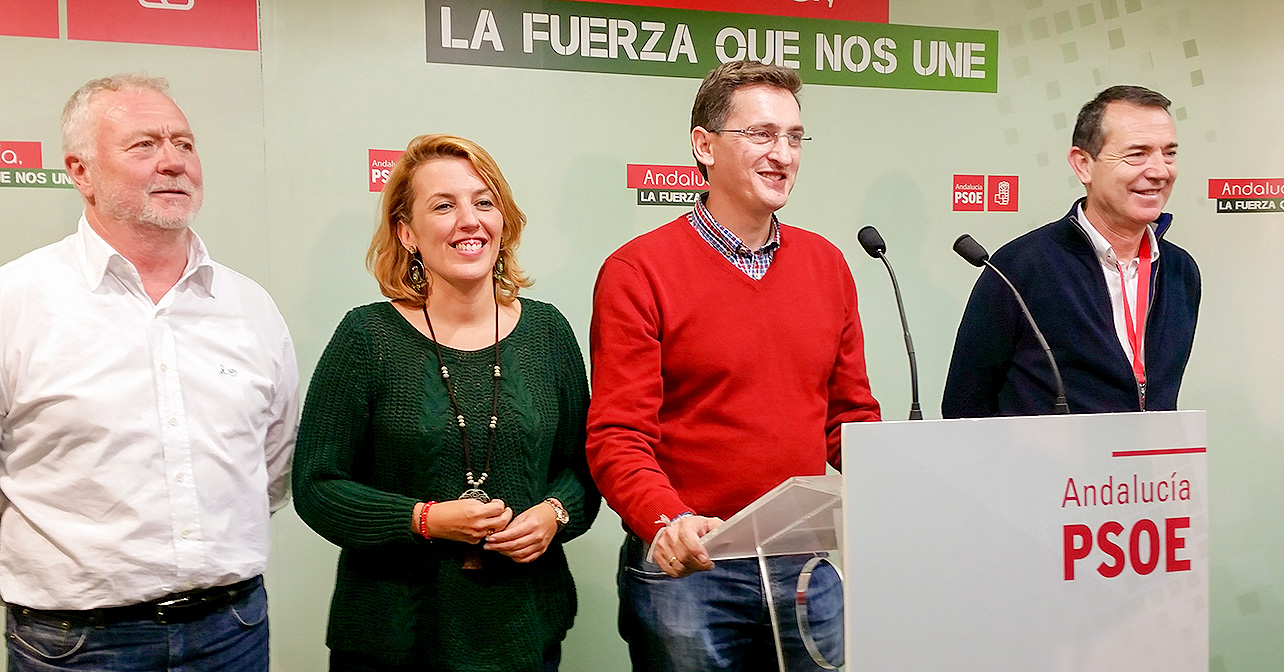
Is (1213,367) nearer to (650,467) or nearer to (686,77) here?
(686,77)

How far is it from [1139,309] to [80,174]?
2.46 meters

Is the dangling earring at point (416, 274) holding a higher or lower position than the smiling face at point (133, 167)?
lower

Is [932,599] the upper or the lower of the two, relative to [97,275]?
lower

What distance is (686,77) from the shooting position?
3463 millimetres

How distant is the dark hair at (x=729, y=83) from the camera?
2234 mm

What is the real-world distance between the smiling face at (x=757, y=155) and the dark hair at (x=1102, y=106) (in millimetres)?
981

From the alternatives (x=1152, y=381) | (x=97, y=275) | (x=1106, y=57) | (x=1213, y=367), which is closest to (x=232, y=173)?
(x=97, y=275)

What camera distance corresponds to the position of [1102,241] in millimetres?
2699

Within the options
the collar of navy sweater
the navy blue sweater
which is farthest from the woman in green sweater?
Answer: the collar of navy sweater

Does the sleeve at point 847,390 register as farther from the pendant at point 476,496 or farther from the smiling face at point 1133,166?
the smiling face at point 1133,166

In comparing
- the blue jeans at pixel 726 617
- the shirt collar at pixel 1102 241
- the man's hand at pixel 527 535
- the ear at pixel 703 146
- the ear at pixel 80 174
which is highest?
the ear at pixel 703 146

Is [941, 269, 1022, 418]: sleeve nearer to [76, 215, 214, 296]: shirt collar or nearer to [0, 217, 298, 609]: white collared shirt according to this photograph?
[0, 217, 298, 609]: white collared shirt

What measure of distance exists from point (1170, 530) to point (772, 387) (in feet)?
2.49

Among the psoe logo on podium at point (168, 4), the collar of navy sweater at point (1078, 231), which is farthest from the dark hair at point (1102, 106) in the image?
the psoe logo on podium at point (168, 4)
